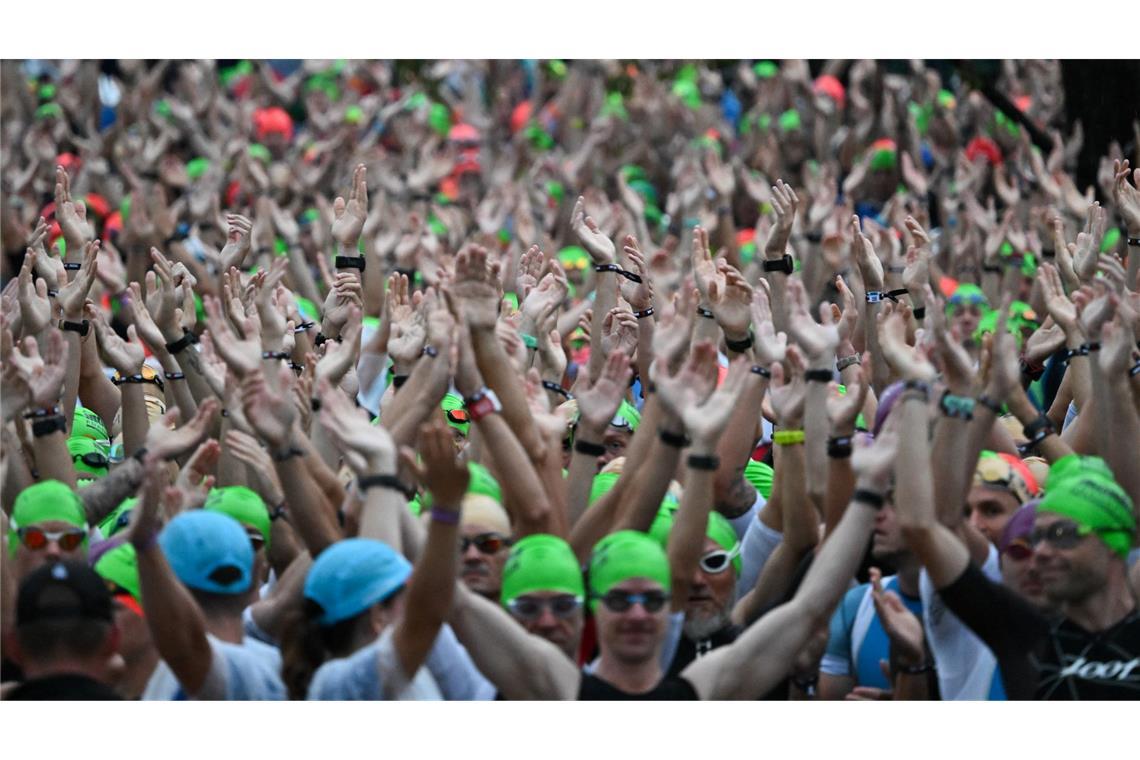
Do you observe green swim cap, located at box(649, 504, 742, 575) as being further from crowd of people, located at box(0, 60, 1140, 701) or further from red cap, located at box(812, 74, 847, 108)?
red cap, located at box(812, 74, 847, 108)

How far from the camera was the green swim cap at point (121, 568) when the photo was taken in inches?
173

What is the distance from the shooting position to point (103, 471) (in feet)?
19.9

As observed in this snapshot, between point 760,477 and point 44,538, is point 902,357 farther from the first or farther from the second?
point 44,538

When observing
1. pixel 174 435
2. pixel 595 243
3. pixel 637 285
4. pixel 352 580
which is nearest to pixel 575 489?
pixel 174 435

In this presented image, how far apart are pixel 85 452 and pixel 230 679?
8.13ft

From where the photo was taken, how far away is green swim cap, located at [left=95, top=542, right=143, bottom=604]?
439cm

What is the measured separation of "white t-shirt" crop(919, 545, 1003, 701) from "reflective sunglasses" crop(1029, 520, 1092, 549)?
21 centimetres

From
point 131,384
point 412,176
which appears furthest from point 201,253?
point 131,384

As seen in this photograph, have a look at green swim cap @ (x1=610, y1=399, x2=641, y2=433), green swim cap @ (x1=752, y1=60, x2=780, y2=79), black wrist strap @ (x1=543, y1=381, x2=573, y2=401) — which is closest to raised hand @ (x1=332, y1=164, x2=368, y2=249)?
black wrist strap @ (x1=543, y1=381, x2=573, y2=401)

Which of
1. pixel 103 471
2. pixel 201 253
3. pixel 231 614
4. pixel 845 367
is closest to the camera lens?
pixel 231 614

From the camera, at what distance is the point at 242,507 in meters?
4.78

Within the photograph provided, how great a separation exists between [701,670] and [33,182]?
32.0 ft

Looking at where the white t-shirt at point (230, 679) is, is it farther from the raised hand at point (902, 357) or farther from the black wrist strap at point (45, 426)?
the raised hand at point (902, 357)

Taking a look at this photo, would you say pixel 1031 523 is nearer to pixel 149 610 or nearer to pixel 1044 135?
pixel 149 610
